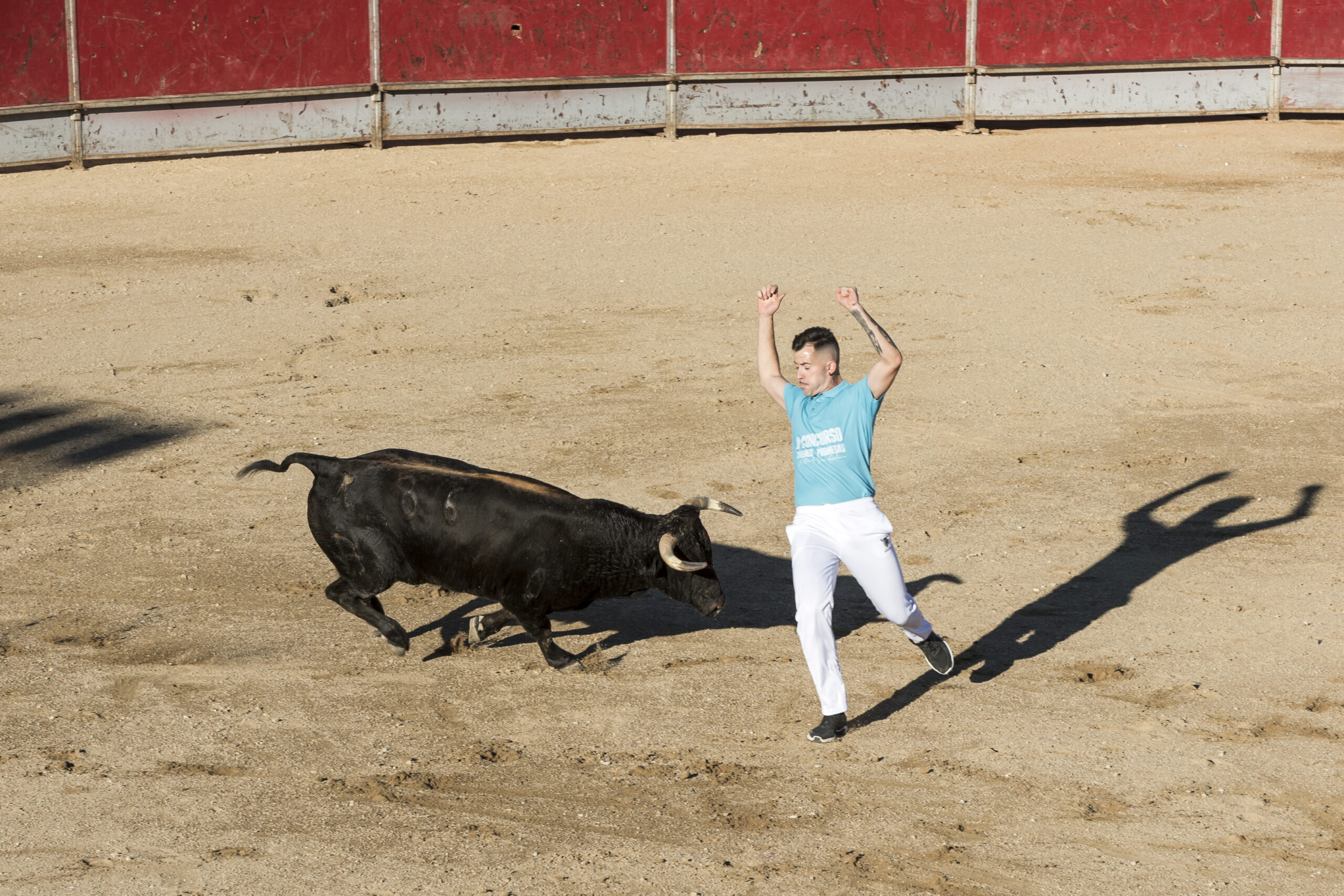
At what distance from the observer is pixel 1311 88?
2066 centimetres

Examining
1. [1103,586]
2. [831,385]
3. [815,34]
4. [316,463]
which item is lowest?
[1103,586]

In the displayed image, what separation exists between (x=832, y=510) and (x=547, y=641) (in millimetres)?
1759

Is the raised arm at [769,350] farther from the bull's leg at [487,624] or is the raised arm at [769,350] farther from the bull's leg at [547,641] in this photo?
the bull's leg at [487,624]

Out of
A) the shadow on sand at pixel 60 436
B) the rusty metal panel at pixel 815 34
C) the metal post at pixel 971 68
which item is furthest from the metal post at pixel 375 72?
the shadow on sand at pixel 60 436

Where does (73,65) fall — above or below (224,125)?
above

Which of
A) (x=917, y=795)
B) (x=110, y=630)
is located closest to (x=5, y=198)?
(x=110, y=630)

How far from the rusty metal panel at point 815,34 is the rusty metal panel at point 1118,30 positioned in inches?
23.5

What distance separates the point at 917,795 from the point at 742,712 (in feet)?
3.65

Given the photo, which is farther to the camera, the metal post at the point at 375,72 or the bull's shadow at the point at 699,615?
the metal post at the point at 375,72

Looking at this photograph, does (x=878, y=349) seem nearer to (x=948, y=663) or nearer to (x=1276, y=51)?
(x=948, y=663)

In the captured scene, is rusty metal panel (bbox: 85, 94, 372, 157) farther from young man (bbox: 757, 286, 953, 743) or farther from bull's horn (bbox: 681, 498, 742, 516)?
young man (bbox: 757, 286, 953, 743)

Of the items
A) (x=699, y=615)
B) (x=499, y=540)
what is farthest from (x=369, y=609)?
(x=699, y=615)

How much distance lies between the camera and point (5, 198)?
17.3 meters

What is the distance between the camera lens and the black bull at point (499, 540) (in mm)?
7270
